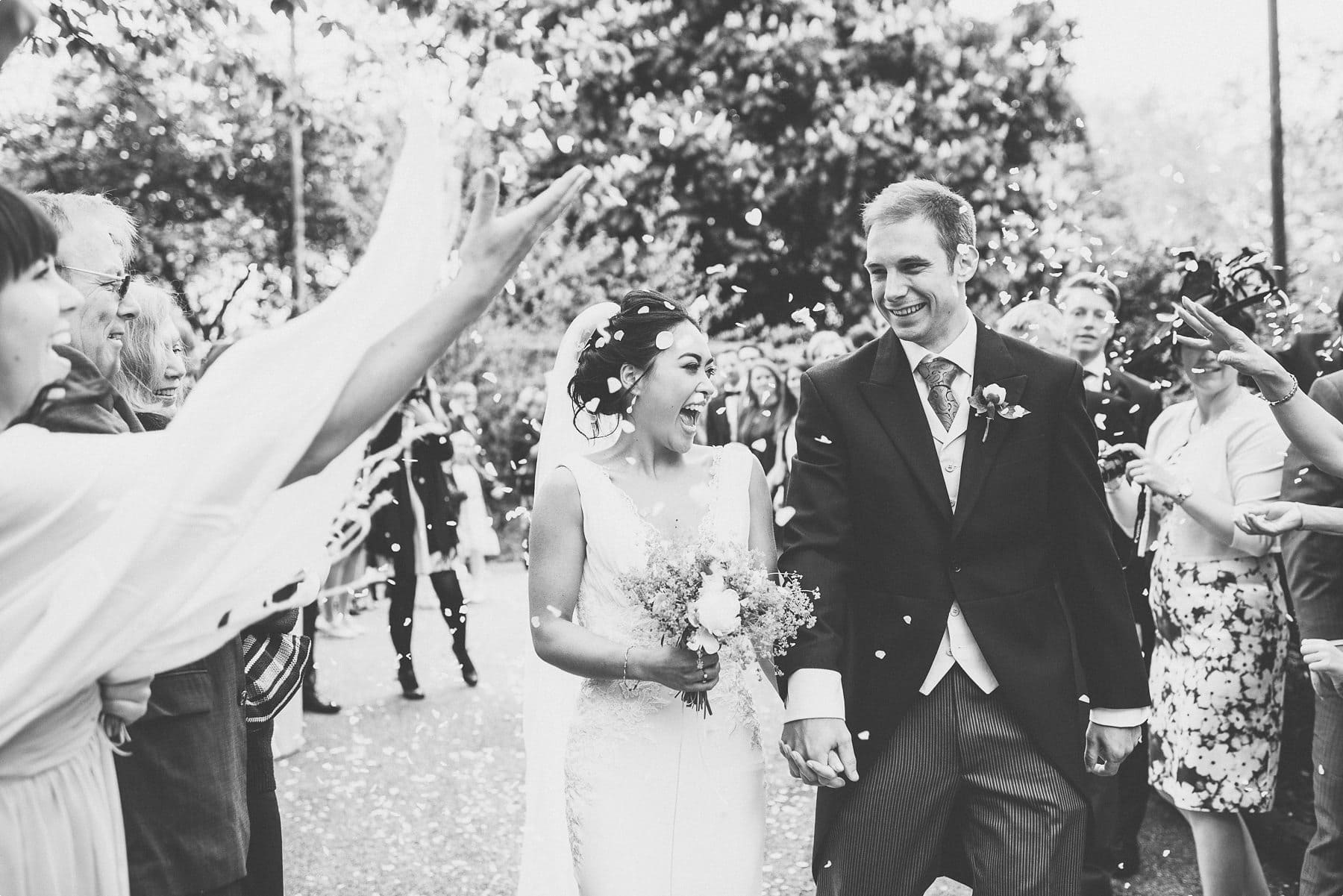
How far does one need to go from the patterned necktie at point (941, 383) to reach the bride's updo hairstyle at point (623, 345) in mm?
804

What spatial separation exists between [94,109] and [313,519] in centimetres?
2103

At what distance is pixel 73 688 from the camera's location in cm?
196

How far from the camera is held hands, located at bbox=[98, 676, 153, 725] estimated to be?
6.88 ft

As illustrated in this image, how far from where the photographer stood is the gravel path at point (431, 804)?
541 cm

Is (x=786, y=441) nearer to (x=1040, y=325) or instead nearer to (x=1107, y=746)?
(x=1040, y=325)

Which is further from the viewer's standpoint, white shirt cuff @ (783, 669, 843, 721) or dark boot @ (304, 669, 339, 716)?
dark boot @ (304, 669, 339, 716)

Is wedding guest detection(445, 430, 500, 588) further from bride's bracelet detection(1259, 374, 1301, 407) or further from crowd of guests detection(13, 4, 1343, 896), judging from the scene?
bride's bracelet detection(1259, 374, 1301, 407)

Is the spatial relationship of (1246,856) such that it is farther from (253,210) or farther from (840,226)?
(253,210)

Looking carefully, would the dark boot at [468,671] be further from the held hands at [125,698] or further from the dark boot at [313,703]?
the held hands at [125,698]

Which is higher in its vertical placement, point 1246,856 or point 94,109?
point 94,109

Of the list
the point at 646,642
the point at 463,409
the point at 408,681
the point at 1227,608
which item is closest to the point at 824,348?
the point at 463,409

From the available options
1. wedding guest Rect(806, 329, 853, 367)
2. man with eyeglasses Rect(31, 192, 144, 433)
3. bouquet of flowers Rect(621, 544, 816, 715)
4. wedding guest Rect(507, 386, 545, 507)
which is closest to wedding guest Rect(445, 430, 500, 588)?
wedding guest Rect(507, 386, 545, 507)

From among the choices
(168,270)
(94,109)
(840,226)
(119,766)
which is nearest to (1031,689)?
(119,766)

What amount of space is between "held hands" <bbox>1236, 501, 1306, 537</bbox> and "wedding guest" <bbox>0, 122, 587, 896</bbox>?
7.88 feet
